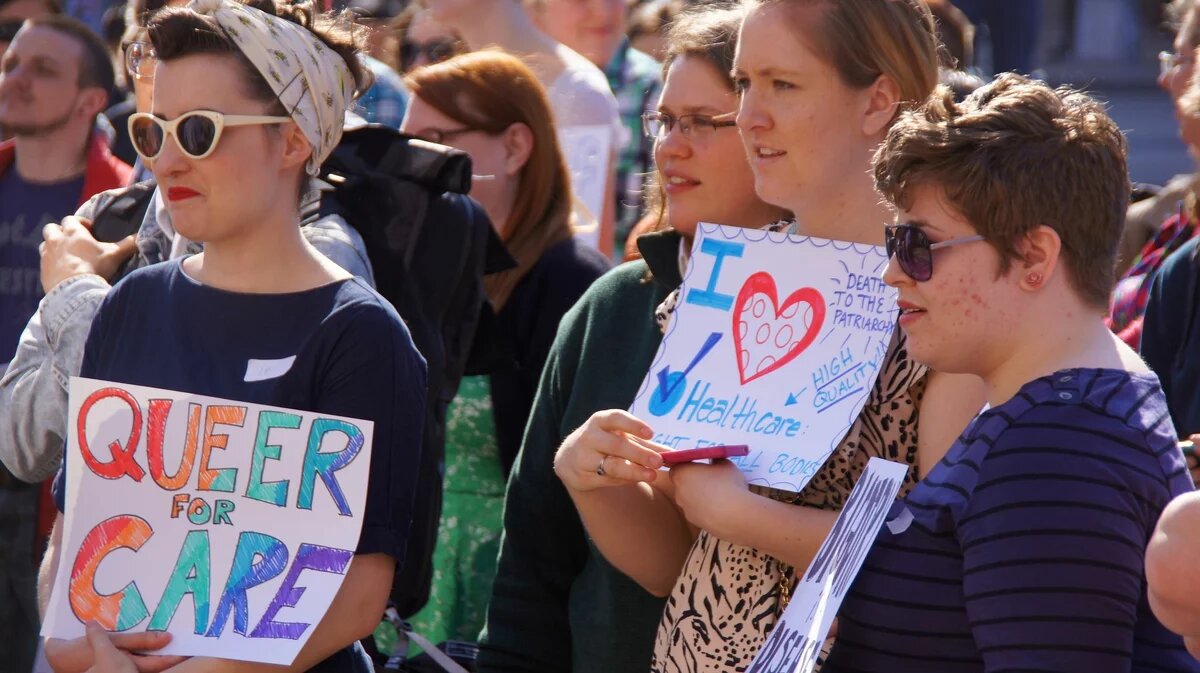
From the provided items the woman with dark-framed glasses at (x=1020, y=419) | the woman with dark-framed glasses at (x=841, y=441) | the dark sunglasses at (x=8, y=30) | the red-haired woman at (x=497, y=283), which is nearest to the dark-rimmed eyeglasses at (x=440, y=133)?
the red-haired woman at (x=497, y=283)

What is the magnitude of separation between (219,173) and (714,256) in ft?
2.91

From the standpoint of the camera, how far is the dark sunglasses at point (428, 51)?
6.45 m

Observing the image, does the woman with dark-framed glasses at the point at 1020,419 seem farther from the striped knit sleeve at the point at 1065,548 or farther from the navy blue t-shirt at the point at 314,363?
the navy blue t-shirt at the point at 314,363

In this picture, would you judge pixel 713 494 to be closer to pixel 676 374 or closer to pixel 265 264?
pixel 676 374

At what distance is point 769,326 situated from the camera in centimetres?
271

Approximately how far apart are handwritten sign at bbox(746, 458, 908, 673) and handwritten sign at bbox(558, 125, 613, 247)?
11.0 feet

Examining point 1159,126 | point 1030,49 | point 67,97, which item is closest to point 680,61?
point 67,97

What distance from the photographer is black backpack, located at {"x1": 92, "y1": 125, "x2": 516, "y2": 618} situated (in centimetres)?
361

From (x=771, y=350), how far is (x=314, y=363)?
77 centimetres

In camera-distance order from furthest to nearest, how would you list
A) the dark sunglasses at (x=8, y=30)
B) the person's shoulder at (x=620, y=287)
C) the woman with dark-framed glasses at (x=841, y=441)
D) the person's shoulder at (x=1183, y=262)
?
the dark sunglasses at (x=8, y=30) < the person's shoulder at (x=1183, y=262) < the person's shoulder at (x=620, y=287) < the woman with dark-framed glasses at (x=841, y=441)

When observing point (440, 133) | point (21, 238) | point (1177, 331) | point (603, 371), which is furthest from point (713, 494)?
point (21, 238)

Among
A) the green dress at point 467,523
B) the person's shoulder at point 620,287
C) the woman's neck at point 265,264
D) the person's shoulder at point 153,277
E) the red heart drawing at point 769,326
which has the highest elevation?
the woman's neck at point 265,264

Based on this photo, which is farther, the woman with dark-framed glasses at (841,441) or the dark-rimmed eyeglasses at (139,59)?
the dark-rimmed eyeglasses at (139,59)

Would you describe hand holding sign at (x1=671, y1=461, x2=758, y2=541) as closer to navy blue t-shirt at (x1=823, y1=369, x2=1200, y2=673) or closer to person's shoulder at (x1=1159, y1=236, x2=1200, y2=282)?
navy blue t-shirt at (x1=823, y1=369, x2=1200, y2=673)
